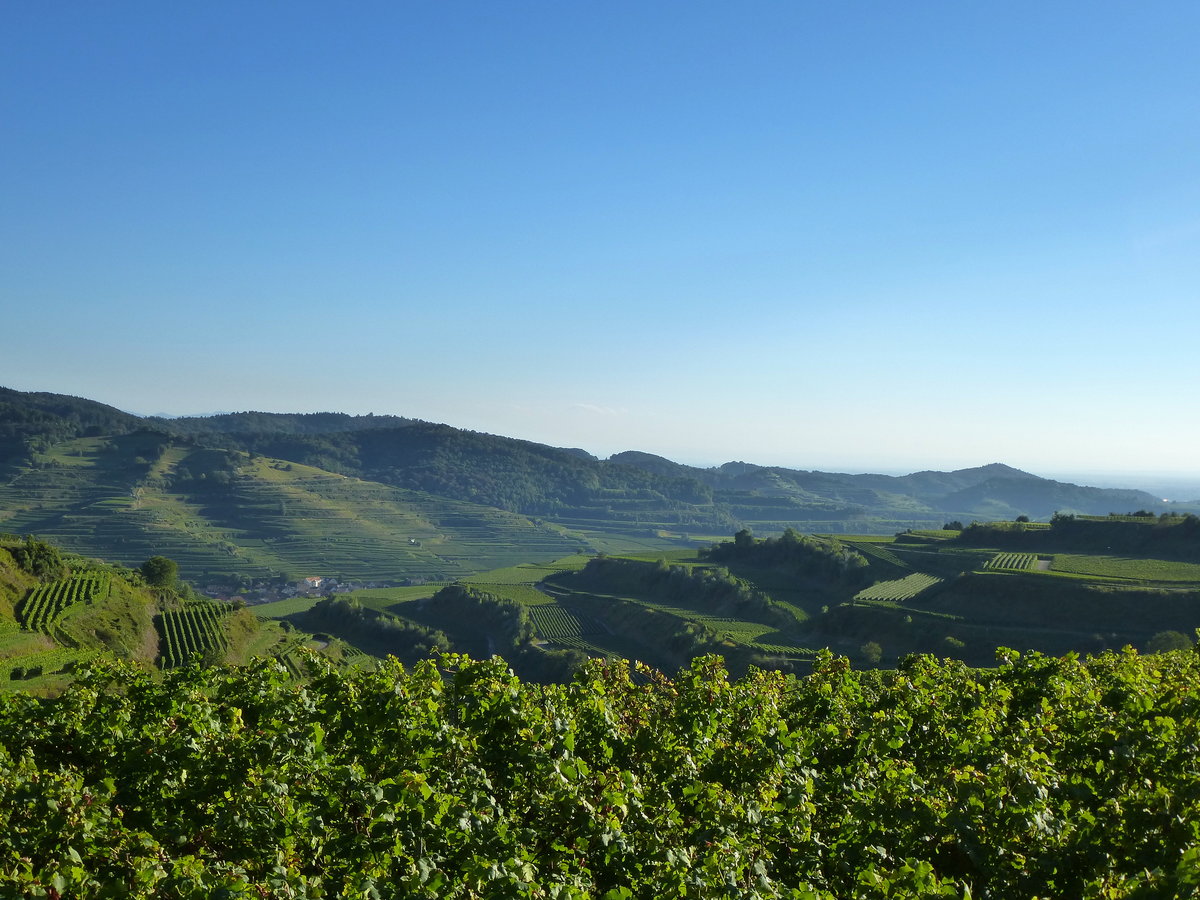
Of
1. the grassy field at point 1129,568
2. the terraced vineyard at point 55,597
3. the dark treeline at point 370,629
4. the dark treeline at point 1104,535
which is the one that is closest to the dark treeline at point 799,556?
the dark treeline at point 1104,535

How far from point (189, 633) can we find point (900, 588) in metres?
74.9

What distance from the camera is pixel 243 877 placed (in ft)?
24.0

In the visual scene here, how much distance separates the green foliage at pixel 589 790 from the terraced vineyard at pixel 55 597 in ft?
185

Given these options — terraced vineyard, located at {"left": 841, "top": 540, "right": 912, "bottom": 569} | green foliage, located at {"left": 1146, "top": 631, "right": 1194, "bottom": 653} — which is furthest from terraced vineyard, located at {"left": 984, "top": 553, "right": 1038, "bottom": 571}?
green foliage, located at {"left": 1146, "top": 631, "right": 1194, "bottom": 653}

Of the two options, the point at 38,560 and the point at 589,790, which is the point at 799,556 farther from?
the point at 589,790

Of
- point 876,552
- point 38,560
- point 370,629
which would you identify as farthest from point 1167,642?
point 38,560

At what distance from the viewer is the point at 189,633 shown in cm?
7269

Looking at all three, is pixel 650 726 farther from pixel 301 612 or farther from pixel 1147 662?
pixel 301 612

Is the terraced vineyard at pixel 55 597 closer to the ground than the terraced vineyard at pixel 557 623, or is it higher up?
higher up

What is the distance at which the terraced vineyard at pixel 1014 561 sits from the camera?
271 ft

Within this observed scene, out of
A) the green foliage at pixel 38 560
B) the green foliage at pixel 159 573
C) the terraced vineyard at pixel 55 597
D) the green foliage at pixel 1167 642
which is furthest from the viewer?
the green foliage at pixel 159 573

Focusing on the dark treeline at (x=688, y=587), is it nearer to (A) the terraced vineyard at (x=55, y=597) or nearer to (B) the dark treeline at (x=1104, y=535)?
(B) the dark treeline at (x=1104, y=535)

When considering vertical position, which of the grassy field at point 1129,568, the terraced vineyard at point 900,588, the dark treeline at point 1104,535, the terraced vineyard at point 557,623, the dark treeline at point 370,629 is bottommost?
the dark treeline at point 370,629

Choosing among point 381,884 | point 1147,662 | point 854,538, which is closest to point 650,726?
point 381,884
